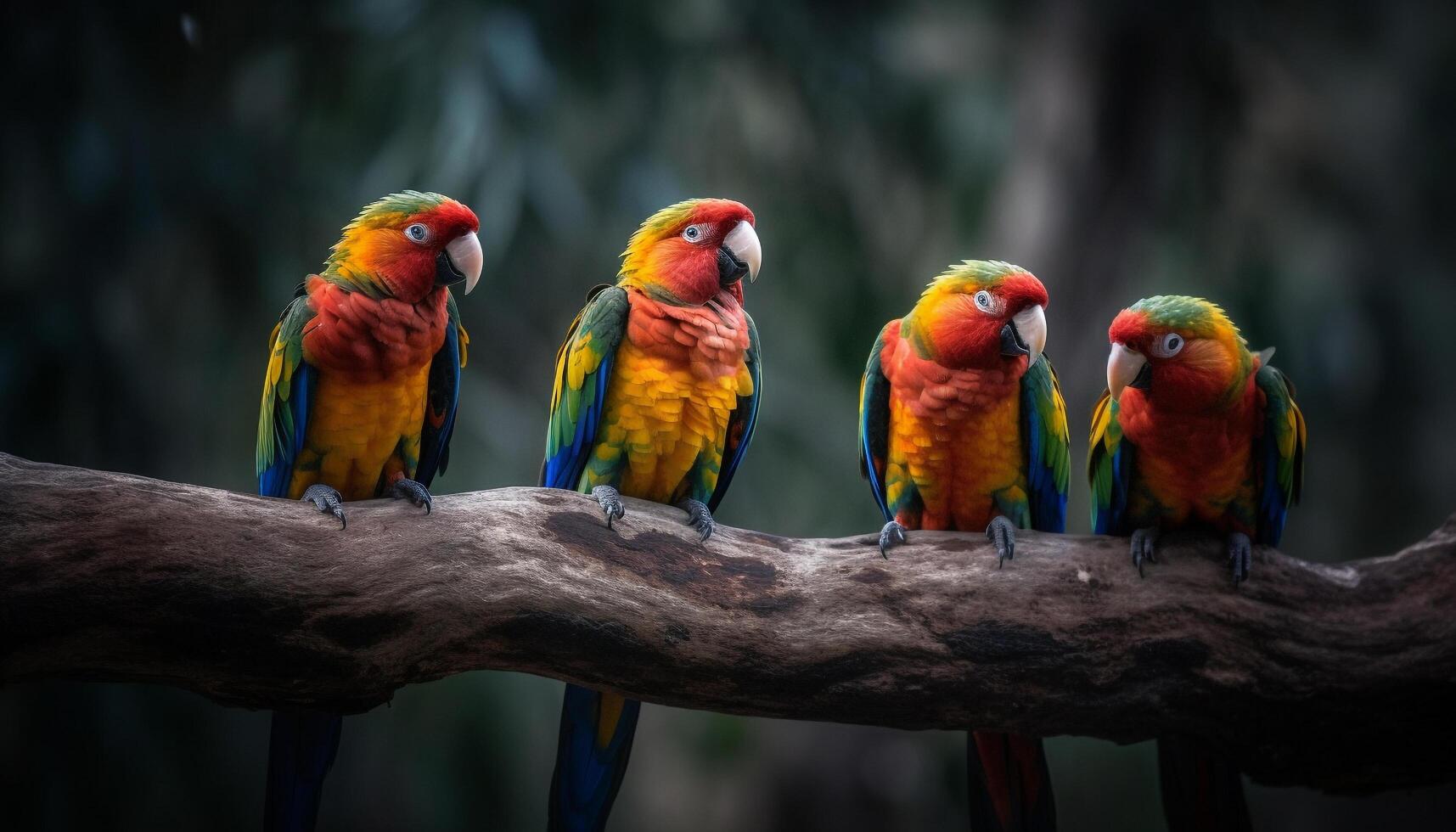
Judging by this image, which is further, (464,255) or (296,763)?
(464,255)

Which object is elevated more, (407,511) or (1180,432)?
(1180,432)

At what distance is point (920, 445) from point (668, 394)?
2.72ft

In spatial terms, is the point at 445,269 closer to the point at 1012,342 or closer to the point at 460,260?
the point at 460,260

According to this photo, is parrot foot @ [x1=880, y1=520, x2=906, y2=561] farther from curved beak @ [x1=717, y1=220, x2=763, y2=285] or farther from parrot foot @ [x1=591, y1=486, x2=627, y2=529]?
curved beak @ [x1=717, y1=220, x2=763, y2=285]

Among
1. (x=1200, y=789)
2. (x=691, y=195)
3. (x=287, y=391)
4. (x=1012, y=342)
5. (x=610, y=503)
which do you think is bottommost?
(x=1200, y=789)

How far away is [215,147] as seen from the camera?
22.3 ft

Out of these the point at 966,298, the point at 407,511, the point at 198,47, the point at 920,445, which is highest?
the point at 198,47

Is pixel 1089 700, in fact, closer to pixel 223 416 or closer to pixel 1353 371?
pixel 1353 371

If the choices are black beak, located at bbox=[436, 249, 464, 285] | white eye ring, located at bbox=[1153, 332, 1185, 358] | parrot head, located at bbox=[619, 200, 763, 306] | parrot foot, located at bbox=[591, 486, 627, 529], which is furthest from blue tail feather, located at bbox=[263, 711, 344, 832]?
white eye ring, located at bbox=[1153, 332, 1185, 358]

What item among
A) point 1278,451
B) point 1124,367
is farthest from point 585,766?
point 1278,451

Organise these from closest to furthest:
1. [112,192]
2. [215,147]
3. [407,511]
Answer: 1. [407,511]
2. [112,192]
3. [215,147]

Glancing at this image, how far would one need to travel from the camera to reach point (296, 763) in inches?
122

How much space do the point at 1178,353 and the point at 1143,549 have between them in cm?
60

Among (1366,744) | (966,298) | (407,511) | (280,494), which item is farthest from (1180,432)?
(280,494)
